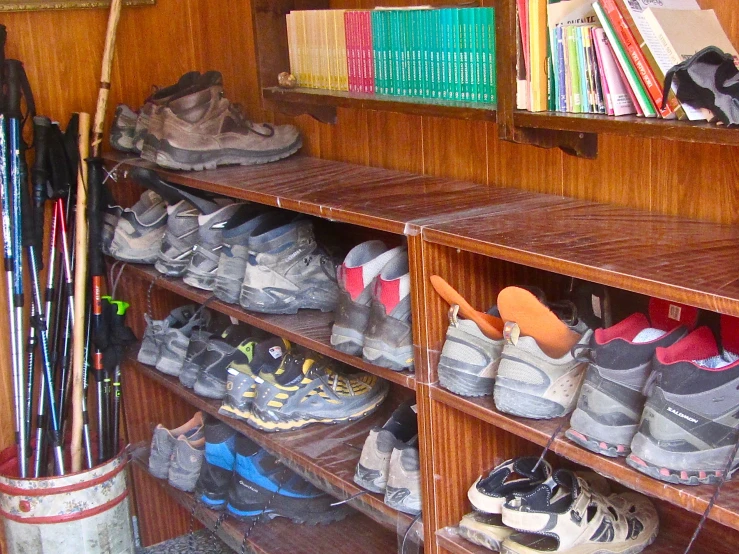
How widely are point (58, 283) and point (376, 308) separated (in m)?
1.29

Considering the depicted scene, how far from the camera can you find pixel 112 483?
8.61ft

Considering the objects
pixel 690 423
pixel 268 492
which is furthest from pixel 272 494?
pixel 690 423

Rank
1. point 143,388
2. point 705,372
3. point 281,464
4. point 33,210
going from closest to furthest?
point 705,372 → point 281,464 → point 33,210 → point 143,388

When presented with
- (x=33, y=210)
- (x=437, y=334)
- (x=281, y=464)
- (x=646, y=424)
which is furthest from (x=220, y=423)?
(x=646, y=424)

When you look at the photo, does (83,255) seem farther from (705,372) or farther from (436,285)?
(705,372)

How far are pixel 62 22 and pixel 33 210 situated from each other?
21.5 inches

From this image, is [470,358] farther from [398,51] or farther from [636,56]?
[398,51]

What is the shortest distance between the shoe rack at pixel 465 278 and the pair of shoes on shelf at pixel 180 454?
180 millimetres

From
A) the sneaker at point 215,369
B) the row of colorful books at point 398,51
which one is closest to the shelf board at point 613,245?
the row of colorful books at point 398,51

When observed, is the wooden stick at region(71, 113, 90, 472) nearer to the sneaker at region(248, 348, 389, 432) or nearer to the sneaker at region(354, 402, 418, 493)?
the sneaker at region(248, 348, 389, 432)

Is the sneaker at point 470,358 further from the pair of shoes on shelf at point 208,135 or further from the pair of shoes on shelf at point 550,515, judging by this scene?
the pair of shoes on shelf at point 208,135

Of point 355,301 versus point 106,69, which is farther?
point 106,69

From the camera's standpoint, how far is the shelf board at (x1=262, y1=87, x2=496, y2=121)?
1681mm

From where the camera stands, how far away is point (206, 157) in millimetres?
2301
